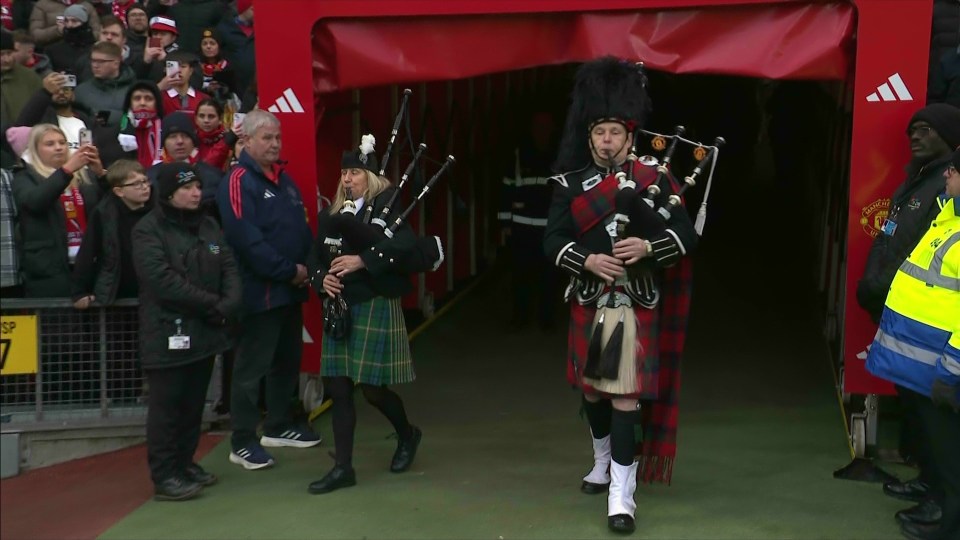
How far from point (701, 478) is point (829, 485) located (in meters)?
0.59

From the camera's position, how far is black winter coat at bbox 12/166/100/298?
6.51 meters

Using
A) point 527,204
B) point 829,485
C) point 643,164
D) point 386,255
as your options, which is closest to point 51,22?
point 527,204

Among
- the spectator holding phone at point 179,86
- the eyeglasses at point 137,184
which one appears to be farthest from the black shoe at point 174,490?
the spectator holding phone at point 179,86

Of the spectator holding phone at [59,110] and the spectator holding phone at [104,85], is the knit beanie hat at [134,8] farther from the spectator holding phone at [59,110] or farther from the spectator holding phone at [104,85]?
the spectator holding phone at [59,110]

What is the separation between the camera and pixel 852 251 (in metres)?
6.09

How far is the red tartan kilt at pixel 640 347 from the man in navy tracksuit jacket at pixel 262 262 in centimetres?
164

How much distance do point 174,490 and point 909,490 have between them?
3.39 m

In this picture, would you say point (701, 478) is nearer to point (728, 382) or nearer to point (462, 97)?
point (728, 382)

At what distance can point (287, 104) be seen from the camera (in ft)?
22.1

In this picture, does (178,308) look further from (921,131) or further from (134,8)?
(134,8)

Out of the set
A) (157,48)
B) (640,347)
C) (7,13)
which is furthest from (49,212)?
(7,13)

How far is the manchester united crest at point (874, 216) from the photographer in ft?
19.7

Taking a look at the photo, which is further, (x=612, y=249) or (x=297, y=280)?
(x=297, y=280)

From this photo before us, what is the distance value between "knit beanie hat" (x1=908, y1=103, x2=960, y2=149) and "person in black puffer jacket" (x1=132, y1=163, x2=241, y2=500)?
3.22m
